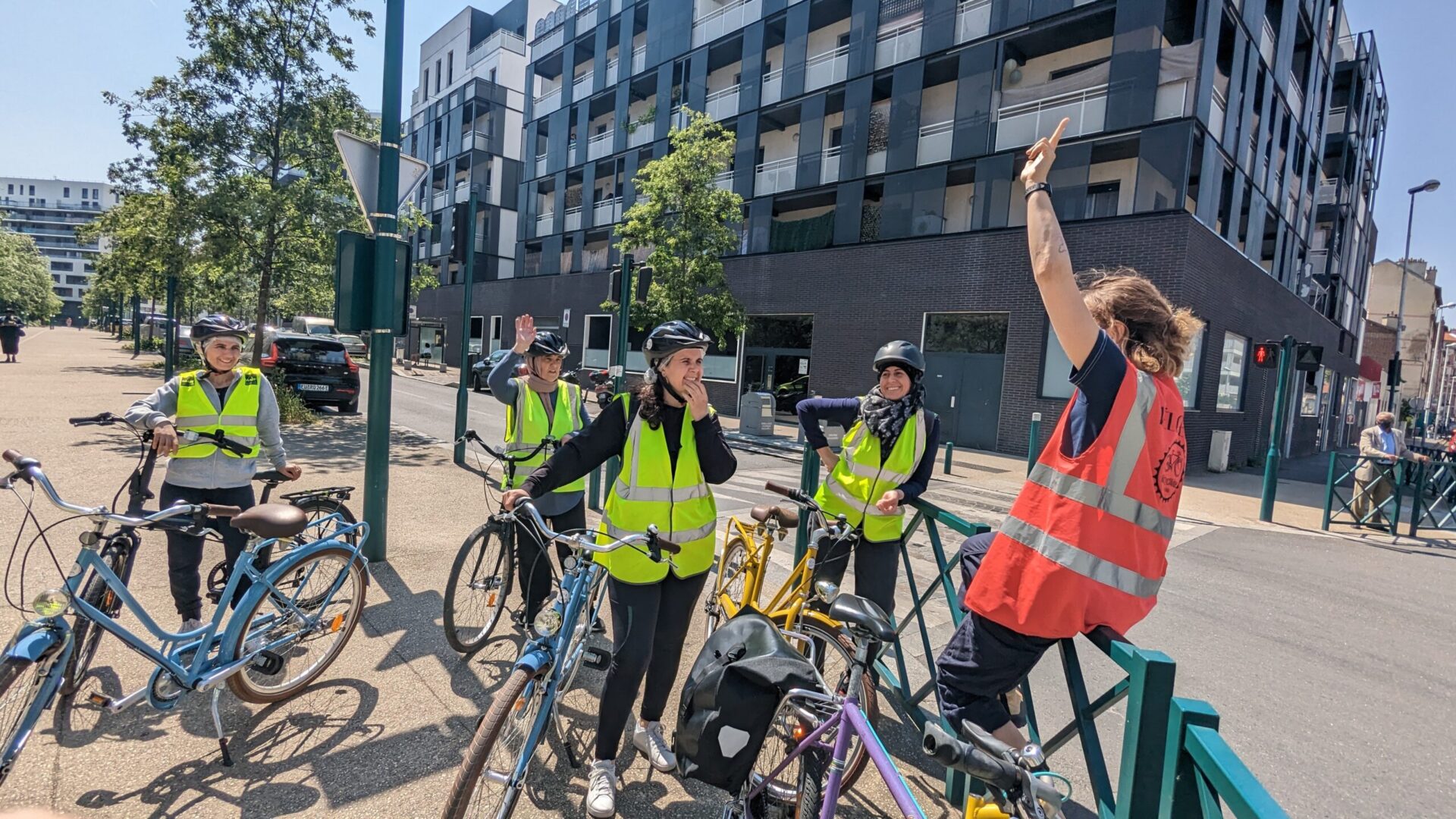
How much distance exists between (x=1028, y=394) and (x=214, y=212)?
52.4 feet

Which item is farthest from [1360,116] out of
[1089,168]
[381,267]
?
[381,267]

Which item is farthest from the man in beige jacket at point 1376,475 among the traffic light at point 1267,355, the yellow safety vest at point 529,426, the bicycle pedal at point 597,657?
the bicycle pedal at point 597,657

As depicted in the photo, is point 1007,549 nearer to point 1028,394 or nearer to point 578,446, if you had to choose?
point 578,446

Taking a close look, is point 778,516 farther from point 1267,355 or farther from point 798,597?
point 1267,355

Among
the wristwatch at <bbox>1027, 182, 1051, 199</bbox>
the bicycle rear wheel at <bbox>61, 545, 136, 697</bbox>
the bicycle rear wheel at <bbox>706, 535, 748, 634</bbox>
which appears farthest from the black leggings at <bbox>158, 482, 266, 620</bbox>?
the wristwatch at <bbox>1027, 182, 1051, 199</bbox>

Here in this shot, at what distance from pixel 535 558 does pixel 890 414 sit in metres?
2.12

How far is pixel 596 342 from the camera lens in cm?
2764

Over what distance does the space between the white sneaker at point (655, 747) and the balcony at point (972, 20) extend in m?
18.1

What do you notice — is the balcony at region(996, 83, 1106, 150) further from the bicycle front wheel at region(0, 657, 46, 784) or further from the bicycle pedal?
the bicycle front wheel at region(0, 657, 46, 784)

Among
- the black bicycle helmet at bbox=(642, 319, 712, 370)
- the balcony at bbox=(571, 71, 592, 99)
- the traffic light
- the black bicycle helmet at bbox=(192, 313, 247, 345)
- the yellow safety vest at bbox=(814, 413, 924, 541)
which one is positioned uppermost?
the balcony at bbox=(571, 71, 592, 99)

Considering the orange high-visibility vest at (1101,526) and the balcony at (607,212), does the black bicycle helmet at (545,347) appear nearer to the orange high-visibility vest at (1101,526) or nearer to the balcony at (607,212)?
the orange high-visibility vest at (1101,526)

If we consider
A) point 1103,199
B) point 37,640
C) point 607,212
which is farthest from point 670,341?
point 607,212

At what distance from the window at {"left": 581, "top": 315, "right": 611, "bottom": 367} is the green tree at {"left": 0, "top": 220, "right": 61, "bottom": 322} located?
164ft

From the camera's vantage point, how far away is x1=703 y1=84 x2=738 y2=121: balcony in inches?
882
